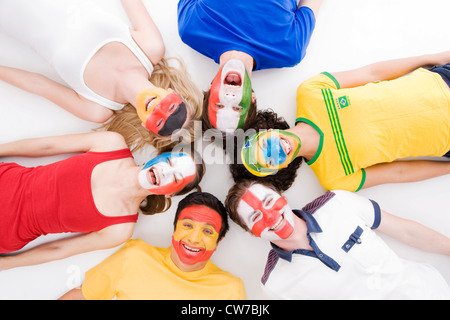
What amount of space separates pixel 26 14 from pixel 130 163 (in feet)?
3.08

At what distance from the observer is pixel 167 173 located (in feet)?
4.91

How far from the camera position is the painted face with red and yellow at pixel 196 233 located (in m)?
1.57

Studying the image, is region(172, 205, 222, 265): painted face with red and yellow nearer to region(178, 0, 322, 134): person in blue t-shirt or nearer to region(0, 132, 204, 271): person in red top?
region(0, 132, 204, 271): person in red top

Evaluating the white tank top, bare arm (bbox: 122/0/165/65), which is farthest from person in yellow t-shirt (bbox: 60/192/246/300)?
the white tank top

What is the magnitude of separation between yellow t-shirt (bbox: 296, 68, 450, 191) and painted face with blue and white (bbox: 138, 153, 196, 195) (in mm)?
723

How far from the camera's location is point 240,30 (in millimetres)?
1563

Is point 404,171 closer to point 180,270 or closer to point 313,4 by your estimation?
point 313,4

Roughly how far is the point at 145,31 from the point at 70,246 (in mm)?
1346

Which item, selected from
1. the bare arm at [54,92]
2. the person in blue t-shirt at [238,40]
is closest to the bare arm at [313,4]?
the person in blue t-shirt at [238,40]

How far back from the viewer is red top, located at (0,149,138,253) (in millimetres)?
1596

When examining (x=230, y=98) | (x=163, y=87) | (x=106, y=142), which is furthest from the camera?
(x=163, y=87)

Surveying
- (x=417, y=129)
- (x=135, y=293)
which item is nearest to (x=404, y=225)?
(x=417, y=129)

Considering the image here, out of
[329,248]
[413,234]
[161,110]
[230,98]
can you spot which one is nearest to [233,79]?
[230,98]

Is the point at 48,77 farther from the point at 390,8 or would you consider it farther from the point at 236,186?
the point at 390,8
